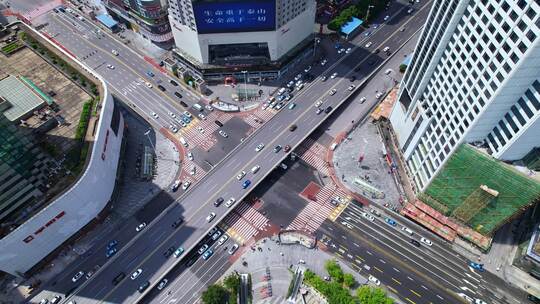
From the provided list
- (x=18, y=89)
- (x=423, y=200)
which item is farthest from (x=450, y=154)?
(x=18, y=89)

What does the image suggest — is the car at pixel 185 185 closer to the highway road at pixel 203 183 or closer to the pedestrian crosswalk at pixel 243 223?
the highway road at pixel 203 183

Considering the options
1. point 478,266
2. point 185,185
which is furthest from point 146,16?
point 478,266

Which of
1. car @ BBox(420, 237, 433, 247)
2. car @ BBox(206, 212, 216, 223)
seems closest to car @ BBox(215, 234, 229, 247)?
car @ BBox(206, 212, 216, 223)

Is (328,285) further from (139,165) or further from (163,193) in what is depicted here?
(139,165)

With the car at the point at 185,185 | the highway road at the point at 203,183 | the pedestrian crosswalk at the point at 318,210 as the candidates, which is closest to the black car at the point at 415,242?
the pedestrian crosswalk at the point at 318,210

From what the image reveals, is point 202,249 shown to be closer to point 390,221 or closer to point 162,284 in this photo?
point 162,284

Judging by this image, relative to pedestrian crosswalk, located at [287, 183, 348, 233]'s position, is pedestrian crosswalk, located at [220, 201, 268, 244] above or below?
below

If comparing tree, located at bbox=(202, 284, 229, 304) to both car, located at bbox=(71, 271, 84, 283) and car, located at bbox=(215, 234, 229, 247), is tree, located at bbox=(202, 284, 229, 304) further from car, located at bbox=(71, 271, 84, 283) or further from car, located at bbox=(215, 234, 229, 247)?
car, located at bbox=(71, 271, 84, 283)
